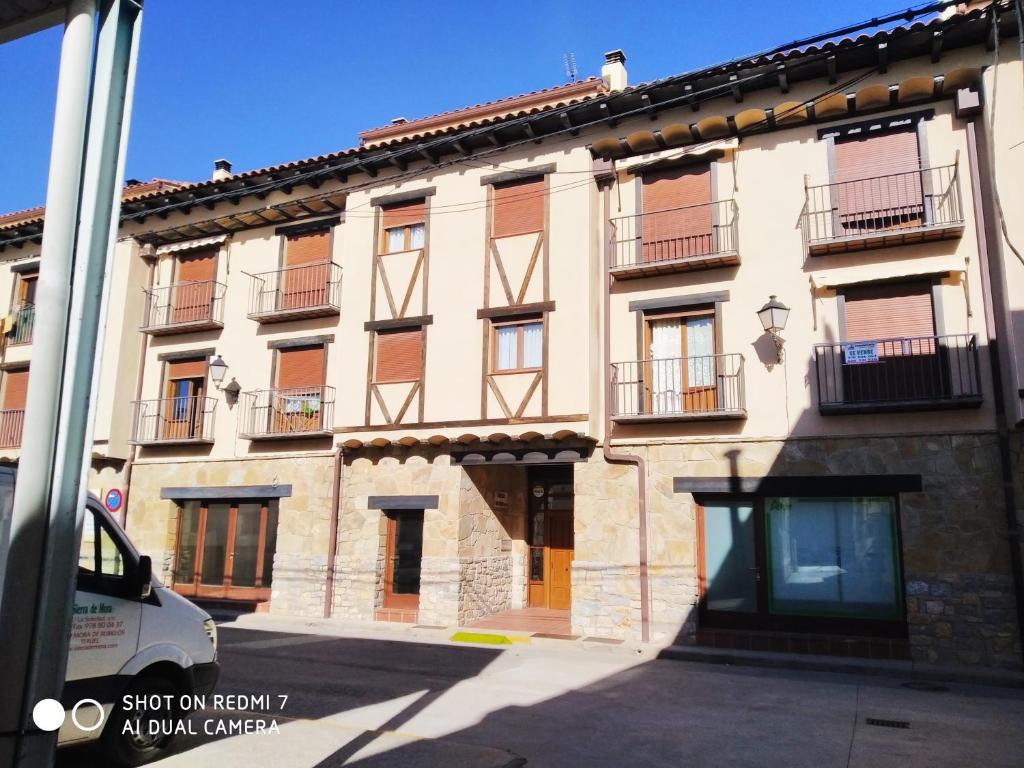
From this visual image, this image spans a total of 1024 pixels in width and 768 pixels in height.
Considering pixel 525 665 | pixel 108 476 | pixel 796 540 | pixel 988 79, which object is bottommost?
pixel 525 665

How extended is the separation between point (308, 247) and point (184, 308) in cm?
382

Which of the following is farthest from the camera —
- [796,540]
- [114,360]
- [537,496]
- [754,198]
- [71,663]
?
[114,360]

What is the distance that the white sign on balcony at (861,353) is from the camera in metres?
12.5

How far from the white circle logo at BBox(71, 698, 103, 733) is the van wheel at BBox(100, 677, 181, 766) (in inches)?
4.2

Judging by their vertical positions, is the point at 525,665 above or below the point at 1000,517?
below

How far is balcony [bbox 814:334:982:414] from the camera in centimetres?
1185

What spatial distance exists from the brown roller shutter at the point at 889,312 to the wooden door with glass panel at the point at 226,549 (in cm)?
1254

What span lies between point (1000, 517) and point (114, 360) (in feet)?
61.5

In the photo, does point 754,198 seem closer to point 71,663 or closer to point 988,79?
point 988,79

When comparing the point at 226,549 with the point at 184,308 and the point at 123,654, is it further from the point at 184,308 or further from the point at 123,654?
the point at 123,654

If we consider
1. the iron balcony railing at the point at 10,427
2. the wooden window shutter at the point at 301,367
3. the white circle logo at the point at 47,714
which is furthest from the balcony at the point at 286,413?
the white circle logo at the point at 47,714

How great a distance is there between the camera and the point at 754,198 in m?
14.0

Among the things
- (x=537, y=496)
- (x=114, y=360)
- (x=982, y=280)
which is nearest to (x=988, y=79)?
(x=982, y=280)

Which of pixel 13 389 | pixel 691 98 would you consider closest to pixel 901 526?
pixel 691 98
